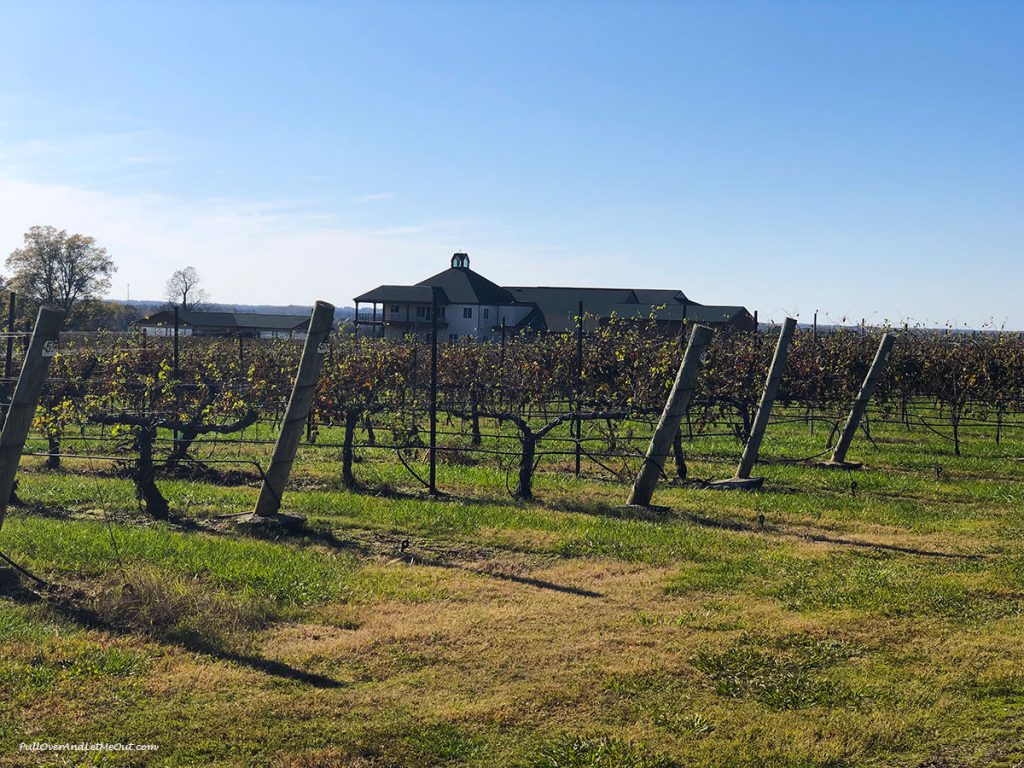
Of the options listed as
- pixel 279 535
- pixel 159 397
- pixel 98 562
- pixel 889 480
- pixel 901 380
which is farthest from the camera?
pixel 901 380

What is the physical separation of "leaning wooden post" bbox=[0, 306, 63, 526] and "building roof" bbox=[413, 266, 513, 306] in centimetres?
5876

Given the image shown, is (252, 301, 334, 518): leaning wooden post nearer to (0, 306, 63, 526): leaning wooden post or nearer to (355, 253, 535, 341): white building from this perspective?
(0, 306, 63, 526): leaning wooden post

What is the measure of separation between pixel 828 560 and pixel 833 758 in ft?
14.8

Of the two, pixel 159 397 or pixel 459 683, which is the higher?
pixel 159 397

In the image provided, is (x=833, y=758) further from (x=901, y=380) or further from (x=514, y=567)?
(x=901, y=380)

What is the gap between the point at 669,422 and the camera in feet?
38.5

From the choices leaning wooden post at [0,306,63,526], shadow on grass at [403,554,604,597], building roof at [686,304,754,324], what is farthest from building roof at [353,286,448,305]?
leaning wooden post at [0,306,63,526]

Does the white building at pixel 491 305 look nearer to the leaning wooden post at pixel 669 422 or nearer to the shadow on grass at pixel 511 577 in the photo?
the leaning wooden post at pixel 669 422

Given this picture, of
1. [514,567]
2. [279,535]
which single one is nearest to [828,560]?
[514,567]

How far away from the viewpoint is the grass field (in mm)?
5160

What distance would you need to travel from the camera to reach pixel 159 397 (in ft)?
50.6

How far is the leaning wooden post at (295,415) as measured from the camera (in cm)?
1024

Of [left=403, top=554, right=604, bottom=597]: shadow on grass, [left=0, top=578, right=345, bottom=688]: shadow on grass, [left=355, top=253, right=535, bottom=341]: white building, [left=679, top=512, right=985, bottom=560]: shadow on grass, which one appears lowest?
[left=0, top=578, right=345, bottom=688]: shadow on grass

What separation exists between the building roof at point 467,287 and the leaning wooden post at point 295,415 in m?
56.1
